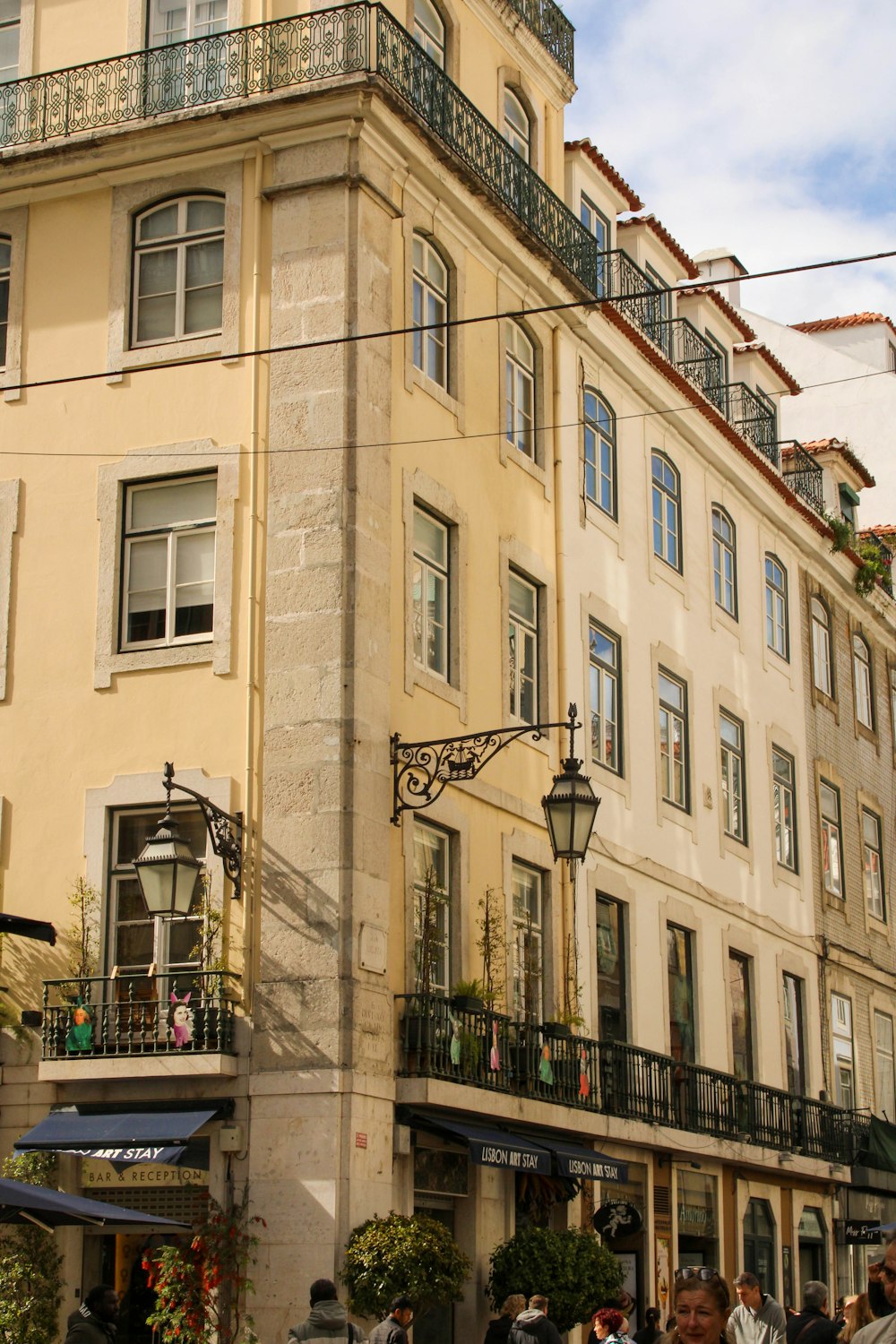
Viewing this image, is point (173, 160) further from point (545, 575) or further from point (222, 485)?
point (545, 575)

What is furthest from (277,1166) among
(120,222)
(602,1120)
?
(120,222)

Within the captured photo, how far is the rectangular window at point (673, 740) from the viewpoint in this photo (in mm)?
25672

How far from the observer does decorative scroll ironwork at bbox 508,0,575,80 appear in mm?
24594

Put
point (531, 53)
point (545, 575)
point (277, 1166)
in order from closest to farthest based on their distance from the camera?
point (277, 1166), point (545, 575), point (531, 53)

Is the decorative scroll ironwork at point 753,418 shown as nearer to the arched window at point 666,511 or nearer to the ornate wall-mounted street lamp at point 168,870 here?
the arched window at point 666,511

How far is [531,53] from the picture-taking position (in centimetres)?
2456

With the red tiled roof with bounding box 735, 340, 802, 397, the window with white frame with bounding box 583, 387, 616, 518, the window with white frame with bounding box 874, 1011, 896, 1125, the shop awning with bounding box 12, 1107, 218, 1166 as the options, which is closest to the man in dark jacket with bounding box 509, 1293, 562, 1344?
the shop awning with bounding box 12, 1107, 218, 1166

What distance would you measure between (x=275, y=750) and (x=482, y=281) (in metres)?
6.52

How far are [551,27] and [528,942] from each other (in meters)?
10.9

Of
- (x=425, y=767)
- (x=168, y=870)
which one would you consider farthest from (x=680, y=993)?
(x=168, y=870)

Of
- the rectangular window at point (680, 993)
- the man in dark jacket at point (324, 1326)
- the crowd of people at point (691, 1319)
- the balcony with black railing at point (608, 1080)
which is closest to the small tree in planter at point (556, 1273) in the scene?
the crowd of people at point (691, 1319)

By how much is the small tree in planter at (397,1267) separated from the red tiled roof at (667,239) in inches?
580

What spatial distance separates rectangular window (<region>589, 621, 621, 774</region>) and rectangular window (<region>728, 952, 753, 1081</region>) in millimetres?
4524

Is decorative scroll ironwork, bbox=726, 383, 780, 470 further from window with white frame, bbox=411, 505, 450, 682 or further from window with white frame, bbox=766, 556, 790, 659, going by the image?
window with white frame, bbox=411, 505, 450, 682
